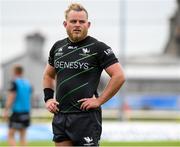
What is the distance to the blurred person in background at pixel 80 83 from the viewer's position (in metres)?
6.70

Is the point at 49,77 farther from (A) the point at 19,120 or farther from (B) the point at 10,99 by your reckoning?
(A) the point at 19,120

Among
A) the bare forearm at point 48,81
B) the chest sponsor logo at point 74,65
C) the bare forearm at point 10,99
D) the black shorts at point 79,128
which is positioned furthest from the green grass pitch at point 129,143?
the chest sponsor logo at point 74,65

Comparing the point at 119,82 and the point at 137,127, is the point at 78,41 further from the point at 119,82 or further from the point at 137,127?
the point at 137,127

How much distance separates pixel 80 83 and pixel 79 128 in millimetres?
411

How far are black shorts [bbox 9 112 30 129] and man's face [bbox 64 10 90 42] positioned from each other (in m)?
8.28

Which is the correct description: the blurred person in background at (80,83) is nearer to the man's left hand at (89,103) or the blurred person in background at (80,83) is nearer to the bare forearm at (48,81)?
the man's left hand at (89,103)

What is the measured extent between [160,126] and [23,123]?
20.0ft

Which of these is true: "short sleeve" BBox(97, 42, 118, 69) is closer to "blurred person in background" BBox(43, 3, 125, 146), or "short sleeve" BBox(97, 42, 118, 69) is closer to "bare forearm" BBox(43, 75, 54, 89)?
"blurred person in background" BBox(43, 3, 125, 146)

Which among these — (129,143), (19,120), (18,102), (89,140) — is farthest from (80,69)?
(129,143)

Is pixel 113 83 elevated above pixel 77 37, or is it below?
below

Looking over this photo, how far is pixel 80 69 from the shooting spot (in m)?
6.71

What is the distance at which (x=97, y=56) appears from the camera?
266 inches

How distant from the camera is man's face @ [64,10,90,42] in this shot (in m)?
6.67

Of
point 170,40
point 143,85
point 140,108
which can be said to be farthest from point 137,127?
point 170,40
